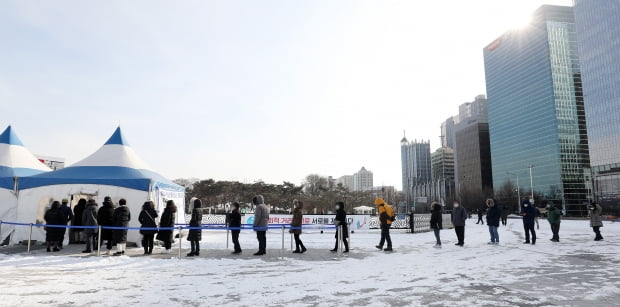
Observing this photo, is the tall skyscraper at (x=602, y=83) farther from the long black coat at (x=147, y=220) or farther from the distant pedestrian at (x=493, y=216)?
the long black coat at (x=147, y=220)

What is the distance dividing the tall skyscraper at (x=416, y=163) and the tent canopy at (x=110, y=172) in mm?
160303

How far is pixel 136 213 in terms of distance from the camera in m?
13.1

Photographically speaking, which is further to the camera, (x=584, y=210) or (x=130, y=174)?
(x=584, y=210)

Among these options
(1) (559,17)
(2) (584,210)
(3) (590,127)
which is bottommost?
(2) (584,210)

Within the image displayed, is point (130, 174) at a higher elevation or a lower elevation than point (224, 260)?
higher

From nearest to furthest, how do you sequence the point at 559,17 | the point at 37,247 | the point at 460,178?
the point at 37,247 → the point at 559,17 → the point at 460,178

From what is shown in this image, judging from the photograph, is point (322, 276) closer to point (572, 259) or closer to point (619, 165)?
point (572, 259)

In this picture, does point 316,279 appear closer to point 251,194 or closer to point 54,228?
point 54,228

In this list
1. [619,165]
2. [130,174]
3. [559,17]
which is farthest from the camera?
[559,17]

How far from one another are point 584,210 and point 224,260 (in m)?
110

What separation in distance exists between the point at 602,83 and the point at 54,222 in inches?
4211

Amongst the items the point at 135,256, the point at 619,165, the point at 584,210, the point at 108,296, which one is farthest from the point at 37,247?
the point at 584,210

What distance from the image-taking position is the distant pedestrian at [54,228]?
11422 millimetres

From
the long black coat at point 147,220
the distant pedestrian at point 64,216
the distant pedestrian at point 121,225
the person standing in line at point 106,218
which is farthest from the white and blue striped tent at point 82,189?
the long black coat at point 147,220
